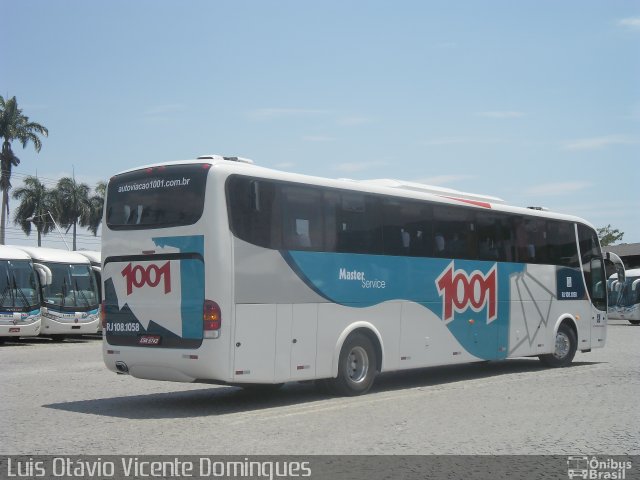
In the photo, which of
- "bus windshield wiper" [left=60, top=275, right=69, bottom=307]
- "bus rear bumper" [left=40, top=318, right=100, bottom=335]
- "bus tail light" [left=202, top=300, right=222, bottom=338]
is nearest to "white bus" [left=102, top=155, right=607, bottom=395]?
"bus tail light" [left=202, top=300, right=222, bottom=338]

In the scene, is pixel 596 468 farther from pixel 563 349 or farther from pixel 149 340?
pixel 563 349

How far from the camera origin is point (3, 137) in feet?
213

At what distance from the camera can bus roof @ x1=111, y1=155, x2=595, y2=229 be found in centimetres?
1218

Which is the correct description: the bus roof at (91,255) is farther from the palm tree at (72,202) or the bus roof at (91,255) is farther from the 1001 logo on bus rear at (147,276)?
the palm tree at (72,202)

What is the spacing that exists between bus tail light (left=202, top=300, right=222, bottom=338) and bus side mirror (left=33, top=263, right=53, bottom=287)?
2028 centimetres

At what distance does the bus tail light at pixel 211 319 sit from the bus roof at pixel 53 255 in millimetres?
20918

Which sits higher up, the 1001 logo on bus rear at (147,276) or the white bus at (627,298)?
the 1001 logo on bus rear at (147,276)

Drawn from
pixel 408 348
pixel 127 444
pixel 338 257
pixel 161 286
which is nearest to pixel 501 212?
pixel 408 348

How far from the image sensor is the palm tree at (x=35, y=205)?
2943 inches

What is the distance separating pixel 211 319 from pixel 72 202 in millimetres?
71957

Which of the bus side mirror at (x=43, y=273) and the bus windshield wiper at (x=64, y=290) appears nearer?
the bus side mirror at (x=43, y=273)

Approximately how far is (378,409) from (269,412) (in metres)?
1.50

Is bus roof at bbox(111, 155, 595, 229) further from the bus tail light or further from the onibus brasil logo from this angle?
the onibus brasil logo

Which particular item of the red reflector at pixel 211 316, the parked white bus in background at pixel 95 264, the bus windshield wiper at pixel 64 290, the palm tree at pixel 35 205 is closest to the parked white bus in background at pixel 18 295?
the bus windshield wiper at pixel 64 290
